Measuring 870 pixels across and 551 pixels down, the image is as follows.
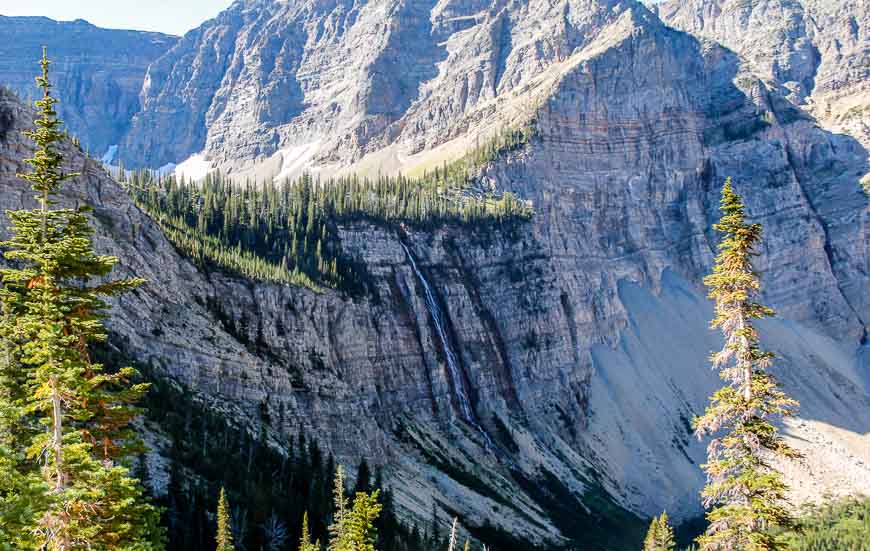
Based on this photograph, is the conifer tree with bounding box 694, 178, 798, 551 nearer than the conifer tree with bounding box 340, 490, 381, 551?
Yes

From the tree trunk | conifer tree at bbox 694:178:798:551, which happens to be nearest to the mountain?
the tree trunk

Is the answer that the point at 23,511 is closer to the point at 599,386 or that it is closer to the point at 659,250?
the point at 599,386

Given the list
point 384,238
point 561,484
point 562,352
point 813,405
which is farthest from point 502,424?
point 813,405

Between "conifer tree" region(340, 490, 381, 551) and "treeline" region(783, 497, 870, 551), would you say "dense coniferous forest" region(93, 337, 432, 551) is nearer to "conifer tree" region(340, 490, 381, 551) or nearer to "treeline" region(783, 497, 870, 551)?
"conifer tree" region(340, 490, 381, 551)

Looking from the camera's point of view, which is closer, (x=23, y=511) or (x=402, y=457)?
(x=23, y=511)

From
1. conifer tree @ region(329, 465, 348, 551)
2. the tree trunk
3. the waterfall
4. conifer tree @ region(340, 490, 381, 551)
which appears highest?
the tree trunk

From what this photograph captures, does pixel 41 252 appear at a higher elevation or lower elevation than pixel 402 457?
higher

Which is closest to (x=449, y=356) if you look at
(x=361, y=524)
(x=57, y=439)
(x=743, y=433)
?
(x=361, y=524)

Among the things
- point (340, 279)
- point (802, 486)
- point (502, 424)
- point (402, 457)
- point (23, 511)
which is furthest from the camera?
point (802, 486)
